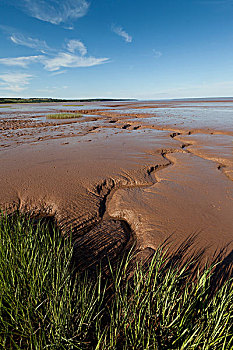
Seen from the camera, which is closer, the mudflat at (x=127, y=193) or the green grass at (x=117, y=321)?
the green grass at (x=117, y=321)

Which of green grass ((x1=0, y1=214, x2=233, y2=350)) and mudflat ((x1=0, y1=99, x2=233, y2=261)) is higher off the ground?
green grass ((x1=0, y1=214, x2=233, y2=350))

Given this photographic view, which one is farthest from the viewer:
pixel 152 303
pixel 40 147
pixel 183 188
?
pixel 40 147

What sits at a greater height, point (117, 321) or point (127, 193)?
point (117, 321)

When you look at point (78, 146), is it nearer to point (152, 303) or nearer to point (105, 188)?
point (105, 188)

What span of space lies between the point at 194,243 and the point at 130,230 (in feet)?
2.99

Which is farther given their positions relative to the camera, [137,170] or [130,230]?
[137,170]

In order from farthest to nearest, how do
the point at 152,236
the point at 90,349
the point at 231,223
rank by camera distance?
1. the point at 231,223
2. the point at 152,236
3. the point at 90,349

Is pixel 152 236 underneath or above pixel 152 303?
underneath

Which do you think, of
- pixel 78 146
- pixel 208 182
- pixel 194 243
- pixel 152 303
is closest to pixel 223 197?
pixel 208 182

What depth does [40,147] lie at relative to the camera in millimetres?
7113

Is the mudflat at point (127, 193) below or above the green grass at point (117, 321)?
below

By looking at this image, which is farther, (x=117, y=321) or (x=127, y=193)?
(x=127, y=193)

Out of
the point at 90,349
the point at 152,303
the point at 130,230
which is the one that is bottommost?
the point at 130,230

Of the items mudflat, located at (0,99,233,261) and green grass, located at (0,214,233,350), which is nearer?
green grass, located at (0,214,233,350)
